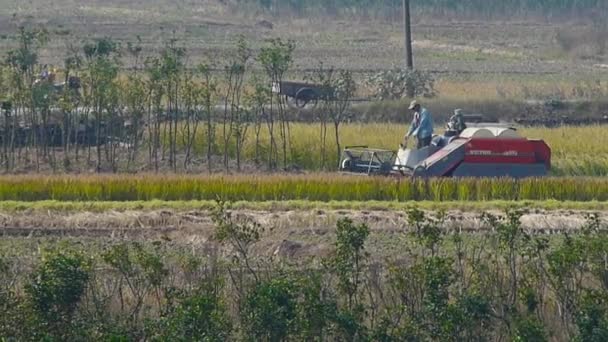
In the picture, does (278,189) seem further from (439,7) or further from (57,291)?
(439,7)

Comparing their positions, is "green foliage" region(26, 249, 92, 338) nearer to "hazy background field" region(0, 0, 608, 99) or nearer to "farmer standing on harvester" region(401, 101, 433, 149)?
"farmer standing on harvester" region(401, 101, 433, 149)

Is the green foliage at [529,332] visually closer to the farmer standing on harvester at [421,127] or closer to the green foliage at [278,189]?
the green foliage at [278,189]

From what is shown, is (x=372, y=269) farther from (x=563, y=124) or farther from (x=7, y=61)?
(x=563, y=124)

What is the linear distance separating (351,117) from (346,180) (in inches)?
477

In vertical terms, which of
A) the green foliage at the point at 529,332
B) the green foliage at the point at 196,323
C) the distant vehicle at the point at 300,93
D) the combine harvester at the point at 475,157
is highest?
the distant vehicle at the point at 300,93

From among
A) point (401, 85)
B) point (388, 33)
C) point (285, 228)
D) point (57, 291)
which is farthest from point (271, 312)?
point (388, 33)

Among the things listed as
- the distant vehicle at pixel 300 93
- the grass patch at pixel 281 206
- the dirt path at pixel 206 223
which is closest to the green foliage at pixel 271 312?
the dirt path at pixel 206 223

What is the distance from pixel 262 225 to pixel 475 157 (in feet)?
19.7

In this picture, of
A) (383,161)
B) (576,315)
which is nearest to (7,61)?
(383,161)

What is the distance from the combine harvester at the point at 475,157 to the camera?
25.5 m

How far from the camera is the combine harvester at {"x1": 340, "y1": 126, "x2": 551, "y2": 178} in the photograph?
25469 millimetres

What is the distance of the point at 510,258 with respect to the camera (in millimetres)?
16438

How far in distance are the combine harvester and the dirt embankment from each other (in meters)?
2.96

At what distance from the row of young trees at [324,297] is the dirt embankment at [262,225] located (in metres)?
3.69
